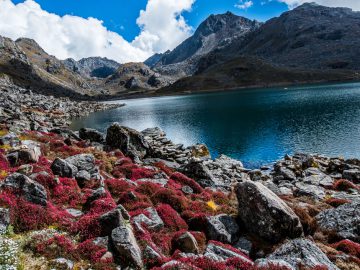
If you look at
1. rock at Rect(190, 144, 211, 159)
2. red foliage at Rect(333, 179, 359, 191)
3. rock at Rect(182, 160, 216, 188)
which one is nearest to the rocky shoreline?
rock at Rect(182, 160, 216, 188)

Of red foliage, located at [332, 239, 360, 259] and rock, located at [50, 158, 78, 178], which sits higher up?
rock, located at [50, 158, 78, 178]

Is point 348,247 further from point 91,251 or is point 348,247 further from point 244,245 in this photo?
point 91,251

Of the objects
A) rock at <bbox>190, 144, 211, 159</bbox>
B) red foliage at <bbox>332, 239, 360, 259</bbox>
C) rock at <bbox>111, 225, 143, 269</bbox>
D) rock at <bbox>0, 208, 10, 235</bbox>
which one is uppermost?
rock at <bbox>0, 208, 10, 235</bbox>

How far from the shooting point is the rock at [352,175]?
137 feet

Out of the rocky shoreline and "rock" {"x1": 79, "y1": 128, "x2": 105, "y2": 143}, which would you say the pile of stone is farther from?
the rocky shoreline

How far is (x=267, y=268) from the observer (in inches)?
568

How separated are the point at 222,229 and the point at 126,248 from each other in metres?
7.69

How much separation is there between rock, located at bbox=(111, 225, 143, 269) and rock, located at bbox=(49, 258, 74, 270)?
2.13m

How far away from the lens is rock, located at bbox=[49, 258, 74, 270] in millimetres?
13023

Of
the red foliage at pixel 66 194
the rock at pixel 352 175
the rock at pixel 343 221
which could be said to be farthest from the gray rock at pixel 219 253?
the rock at pixel 352 175

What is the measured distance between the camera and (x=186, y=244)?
1680 cm

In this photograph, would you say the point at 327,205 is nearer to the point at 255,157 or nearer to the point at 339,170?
the point at 339,170

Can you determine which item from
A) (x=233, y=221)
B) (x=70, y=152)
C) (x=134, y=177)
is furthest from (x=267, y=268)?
(x=70, y=152)

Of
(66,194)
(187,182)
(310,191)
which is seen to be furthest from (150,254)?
(310,191)
